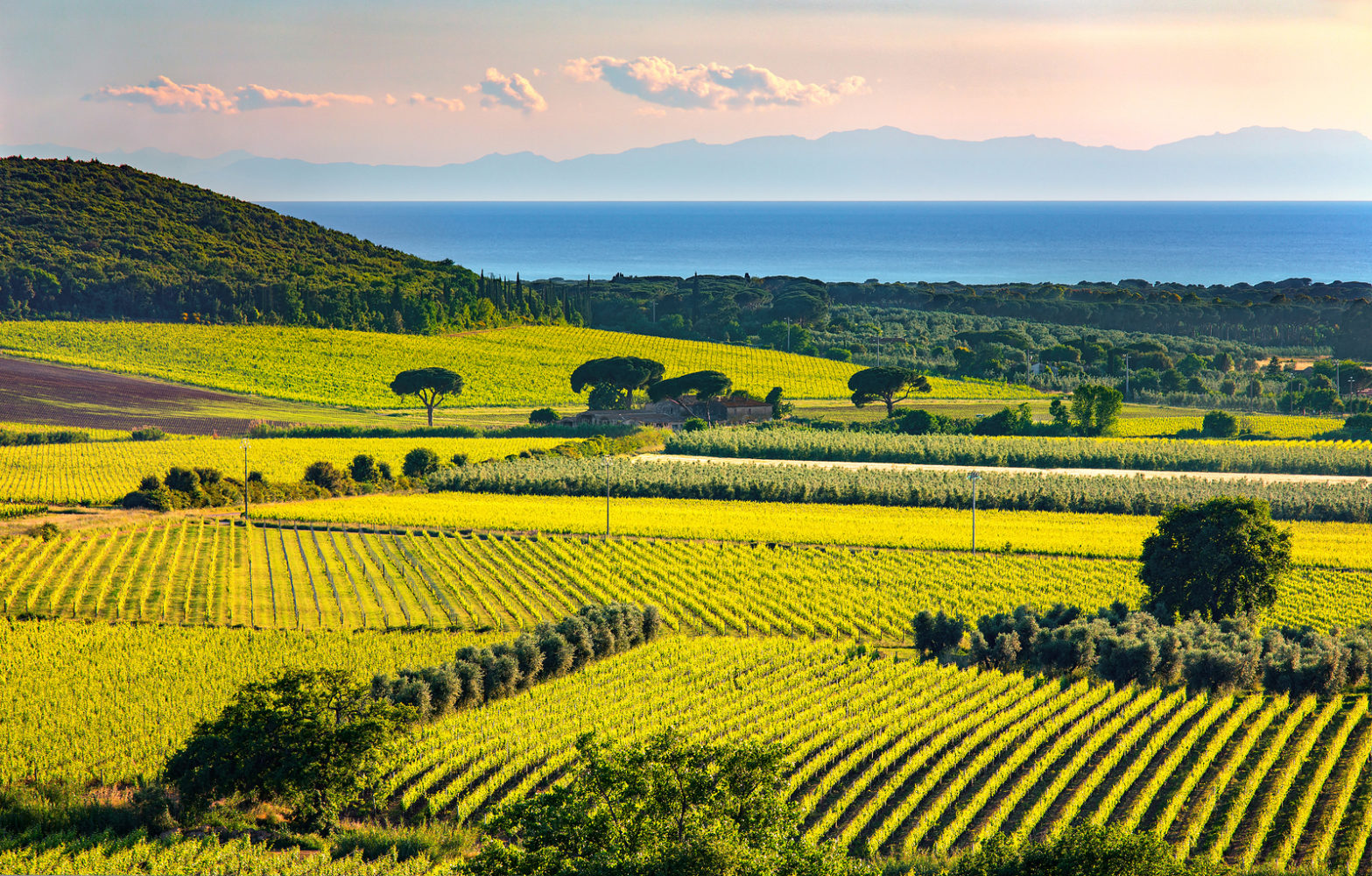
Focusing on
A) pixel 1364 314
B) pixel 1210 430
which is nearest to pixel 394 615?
pixel 1210 430

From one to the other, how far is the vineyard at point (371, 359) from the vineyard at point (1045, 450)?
85.3 ft

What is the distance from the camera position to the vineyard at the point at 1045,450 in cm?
6931

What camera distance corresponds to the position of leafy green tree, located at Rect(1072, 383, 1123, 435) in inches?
3241

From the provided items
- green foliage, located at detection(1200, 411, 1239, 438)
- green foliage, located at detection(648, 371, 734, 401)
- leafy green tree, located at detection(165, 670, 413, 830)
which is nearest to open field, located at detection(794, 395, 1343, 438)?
green foliage, located at detection(1200, 411, 1239, 438)

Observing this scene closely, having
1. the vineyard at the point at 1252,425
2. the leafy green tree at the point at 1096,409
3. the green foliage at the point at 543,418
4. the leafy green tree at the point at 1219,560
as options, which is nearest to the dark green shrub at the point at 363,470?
the green foliage at the point at 543,418

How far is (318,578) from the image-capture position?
142ft

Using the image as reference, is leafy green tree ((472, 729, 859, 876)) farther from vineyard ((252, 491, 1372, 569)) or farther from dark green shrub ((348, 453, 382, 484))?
dark green shrub ((348, 453, 382, 484))

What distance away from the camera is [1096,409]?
8300 cm

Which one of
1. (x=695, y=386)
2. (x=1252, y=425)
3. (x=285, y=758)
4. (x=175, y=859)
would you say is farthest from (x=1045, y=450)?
(x=175, y=859)

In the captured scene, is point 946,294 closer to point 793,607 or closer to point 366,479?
point 366,479

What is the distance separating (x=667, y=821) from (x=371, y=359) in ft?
342

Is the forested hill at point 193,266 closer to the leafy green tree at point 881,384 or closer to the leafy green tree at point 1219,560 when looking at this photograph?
the leafy green tree at point 881,384

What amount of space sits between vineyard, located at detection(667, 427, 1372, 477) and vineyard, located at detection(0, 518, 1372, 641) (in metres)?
23.0

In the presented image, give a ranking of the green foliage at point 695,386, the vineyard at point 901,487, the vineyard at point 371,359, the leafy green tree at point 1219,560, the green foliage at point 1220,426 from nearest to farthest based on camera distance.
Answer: the leafy green tree at point 1219,560 < the vineyard at point 901,487 < the green foliage at point 1220,426 < the green foliage at point 695,386 < the vineyard at point 371,359
